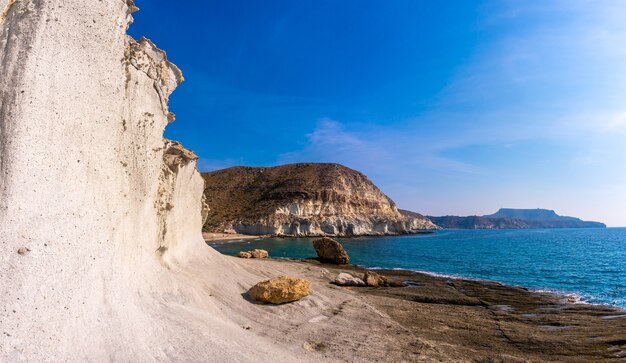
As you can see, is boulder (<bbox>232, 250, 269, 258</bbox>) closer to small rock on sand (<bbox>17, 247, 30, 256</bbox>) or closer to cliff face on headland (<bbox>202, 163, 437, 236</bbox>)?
small rock on sand (<bbox>17, 247, 30, 256</bbox>)

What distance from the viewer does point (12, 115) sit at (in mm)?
5410

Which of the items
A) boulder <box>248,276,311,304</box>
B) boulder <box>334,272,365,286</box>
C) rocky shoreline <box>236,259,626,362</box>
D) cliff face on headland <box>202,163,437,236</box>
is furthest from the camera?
cliff face on headland <box>202,163,437,236</box>

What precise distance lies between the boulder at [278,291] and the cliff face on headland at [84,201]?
236 cm

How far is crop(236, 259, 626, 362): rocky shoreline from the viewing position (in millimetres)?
8570

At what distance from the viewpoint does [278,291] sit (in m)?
10.6

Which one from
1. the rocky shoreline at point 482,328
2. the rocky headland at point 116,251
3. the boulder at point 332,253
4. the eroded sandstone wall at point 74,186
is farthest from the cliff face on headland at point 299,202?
the eroded sandstone wall at point 74,186

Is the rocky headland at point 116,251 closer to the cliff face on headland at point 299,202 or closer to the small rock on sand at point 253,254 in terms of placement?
the small rock on sand at point 253,254

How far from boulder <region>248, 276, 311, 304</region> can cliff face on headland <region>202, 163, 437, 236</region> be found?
65234 mm

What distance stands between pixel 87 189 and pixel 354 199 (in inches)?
3492

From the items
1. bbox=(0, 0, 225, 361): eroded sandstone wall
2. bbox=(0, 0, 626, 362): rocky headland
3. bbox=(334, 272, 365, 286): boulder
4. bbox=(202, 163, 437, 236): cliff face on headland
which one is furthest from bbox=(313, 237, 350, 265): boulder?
bbox=(202, 163, 437, 236): cliff face on headland

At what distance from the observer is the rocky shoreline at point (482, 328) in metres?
8.57

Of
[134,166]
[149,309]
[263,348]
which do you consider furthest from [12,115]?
[263,348]

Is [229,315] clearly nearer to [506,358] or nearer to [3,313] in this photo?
[3,313]

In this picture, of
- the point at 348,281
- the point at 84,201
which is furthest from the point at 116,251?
the point at 348,281
